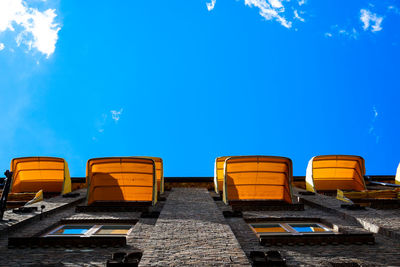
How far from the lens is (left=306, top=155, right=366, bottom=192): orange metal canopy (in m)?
17.8

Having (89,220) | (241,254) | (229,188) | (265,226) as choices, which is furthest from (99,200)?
(241,254)

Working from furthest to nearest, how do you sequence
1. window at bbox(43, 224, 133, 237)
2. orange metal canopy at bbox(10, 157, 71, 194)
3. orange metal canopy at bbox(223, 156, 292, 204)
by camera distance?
1. orange metal canopy at bbox(10, 157, 71, 194)
2. orange metal canopy at bbox(223, 156, 292, 204)
3. window at bbox(43, 224, 133, 237)

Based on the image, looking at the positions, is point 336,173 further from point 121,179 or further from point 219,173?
point 121,179

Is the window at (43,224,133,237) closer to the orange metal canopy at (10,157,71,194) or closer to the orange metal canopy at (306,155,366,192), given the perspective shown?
the orange metal canopy at (10,157,71,194)

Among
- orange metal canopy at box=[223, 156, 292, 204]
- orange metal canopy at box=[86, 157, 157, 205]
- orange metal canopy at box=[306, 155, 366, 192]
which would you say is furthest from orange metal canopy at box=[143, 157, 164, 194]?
orange metal canopy at box=[306, 155, 366, 192]

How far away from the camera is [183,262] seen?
547 cm

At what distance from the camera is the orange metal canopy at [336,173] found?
17.8m

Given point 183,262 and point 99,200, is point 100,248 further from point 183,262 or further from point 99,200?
point 99,200

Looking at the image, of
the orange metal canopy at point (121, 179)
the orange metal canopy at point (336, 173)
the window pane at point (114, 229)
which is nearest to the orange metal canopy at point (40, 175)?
the orange metal canopy at point (121, 179)

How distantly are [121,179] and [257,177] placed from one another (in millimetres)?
7471

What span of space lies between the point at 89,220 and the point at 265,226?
7.15m

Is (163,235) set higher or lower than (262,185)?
lower

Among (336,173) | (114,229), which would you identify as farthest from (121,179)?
(336,173)

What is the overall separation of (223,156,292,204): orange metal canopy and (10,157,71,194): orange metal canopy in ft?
38.5
